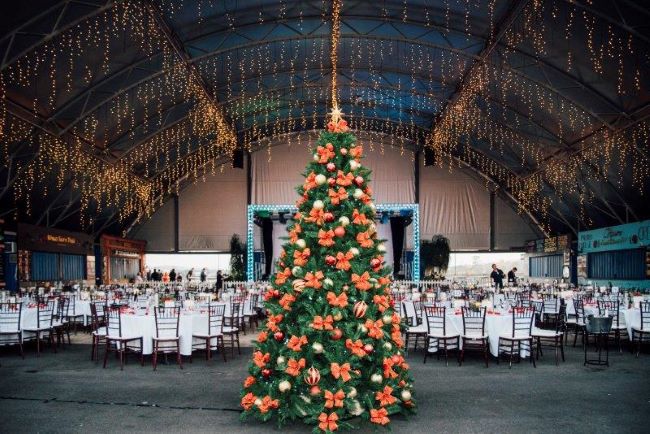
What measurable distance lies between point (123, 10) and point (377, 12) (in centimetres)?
687

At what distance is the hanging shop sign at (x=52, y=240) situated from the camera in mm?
20141

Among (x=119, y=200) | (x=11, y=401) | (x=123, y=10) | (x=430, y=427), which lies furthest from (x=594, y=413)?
(x=119, y=200)

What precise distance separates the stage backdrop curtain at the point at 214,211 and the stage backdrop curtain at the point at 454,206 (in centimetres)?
893

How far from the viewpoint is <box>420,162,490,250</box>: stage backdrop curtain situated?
96.8 feet

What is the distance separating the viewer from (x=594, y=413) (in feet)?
18.5

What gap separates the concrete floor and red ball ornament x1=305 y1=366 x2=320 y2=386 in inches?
20.8

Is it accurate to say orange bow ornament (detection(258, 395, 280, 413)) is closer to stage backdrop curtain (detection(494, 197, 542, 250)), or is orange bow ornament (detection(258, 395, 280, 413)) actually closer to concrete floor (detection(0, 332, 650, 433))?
concrete floor (detection(0, 332, 650, 433))

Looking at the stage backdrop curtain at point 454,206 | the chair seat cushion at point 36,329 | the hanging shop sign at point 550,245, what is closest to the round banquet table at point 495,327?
the chair seat cushion at point 36,329

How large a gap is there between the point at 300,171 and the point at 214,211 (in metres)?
4.70

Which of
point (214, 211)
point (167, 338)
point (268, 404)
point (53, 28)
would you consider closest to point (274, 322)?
point (268, 404)

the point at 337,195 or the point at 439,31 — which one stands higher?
the point at 439,31

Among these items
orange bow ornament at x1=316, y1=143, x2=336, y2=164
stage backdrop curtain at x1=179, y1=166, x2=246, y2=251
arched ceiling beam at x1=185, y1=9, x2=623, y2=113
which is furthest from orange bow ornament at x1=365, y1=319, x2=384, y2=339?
stage backdrop curtain at x1=179, y1=166, x2=246, y2=251

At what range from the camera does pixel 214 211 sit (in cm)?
2980

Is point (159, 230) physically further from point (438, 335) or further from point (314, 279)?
point (314, 279)
